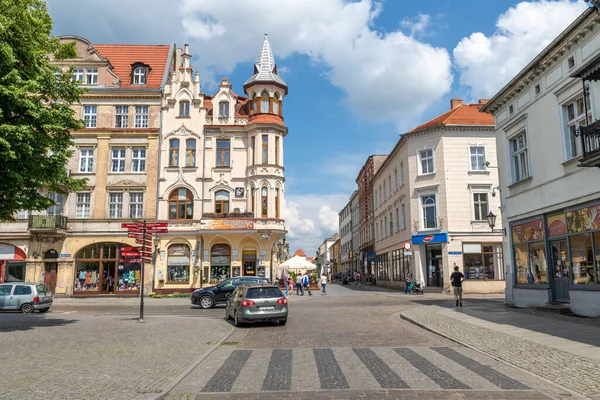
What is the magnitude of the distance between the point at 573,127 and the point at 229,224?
76.4 feet

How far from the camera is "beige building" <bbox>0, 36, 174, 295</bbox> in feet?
111

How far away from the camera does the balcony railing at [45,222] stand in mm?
33094

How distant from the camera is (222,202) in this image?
35.8 m

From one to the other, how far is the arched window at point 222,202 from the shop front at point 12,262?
14.1 m

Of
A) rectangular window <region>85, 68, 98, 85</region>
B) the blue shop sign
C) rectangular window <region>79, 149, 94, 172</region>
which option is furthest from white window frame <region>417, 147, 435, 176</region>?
rectangular window <region>85, 68, 98, 85</region>

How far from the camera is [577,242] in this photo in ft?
53.2

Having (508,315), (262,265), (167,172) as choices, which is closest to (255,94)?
(167,172)

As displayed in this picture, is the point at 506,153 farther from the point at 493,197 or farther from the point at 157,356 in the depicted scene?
the point at 157,356

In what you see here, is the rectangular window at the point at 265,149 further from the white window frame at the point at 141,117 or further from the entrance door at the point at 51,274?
the entrance door at the point at 51,274

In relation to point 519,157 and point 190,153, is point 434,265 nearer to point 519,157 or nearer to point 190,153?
point 519,157

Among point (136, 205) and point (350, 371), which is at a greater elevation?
point (136, 205)

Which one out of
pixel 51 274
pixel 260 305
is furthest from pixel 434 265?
pixel 51 274

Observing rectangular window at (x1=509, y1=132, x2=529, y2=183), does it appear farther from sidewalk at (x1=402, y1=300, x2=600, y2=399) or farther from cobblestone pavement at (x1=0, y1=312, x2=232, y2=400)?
cobblestone pavement at (x1=0, y1=312, x2=232, y2=400)

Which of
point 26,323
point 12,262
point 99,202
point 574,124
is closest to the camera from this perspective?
point 574,124
